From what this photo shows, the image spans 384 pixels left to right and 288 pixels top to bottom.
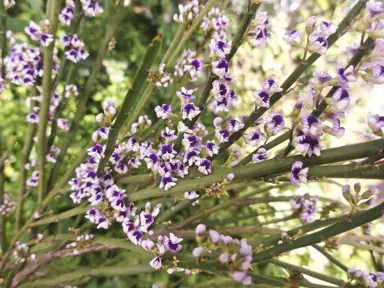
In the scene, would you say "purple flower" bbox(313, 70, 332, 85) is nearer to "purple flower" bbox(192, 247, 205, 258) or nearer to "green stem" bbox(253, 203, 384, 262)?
"green stem" bbox(253, 203, 384, 262)

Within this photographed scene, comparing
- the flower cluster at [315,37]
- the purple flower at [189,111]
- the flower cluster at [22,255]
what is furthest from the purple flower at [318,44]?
the flower cluster at [22,255]

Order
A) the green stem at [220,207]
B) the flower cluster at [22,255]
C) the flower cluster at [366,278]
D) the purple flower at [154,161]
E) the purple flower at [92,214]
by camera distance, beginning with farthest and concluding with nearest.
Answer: the green stem at [220,207] → the flower cluster at [22,255] → the purple flower at [92,214] → the purple flower at [154,161] → the flower cluster at [366,278]

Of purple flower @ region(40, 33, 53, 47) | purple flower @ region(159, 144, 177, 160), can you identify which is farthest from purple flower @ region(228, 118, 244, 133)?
purple flower @ region(40, 33, 53, 47)

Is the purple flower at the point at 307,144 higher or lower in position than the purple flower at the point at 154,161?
lower

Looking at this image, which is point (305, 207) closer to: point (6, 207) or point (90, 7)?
point (90, 7)

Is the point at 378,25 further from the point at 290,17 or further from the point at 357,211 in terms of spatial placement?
the point at 290,17

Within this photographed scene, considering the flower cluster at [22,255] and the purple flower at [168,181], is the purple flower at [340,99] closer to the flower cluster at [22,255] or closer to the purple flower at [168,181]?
the purple flower at [168,181]
